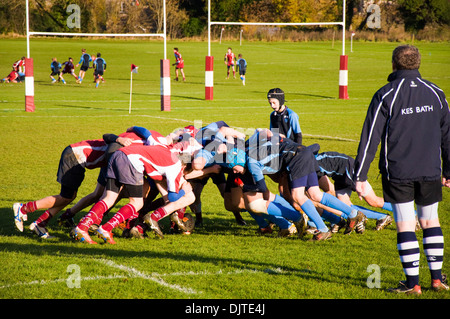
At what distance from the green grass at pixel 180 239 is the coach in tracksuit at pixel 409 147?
553 mm

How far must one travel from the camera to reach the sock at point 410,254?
5.77 metres

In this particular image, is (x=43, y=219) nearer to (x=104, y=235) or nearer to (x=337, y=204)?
(x=104, y=235)

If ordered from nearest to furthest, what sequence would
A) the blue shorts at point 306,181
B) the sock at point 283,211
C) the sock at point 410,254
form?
the sock at point 410,254, the blue shorts at point 306,181, the sock at point 283,211

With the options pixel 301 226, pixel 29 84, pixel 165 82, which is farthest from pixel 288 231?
pixel 29 84

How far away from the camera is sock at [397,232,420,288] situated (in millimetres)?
5766

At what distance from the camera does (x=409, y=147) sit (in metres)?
5.66

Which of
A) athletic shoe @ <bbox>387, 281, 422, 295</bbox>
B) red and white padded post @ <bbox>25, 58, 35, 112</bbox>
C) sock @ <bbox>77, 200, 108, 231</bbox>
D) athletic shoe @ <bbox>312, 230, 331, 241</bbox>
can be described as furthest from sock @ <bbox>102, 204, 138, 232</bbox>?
red and white padded post @ <bbox>25, 58, 35, 112</bbox>

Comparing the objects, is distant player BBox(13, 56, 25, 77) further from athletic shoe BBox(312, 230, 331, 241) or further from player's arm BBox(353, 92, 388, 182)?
player's arm BBox(353, 92, 388, 182)

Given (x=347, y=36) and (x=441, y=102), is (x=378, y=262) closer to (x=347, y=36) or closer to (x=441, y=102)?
(x=441, y=102)

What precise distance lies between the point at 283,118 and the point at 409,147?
13.7 ft

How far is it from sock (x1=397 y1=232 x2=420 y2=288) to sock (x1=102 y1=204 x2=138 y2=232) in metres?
3.47

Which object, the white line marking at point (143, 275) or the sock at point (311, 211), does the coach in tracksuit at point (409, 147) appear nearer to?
the white line marking at point (143, 275)

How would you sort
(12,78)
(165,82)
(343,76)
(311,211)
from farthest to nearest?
(12,78) < (343,76) < (165,82) < (311,211)

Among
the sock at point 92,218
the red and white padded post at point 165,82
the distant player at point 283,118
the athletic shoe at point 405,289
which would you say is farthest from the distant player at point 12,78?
the athletic shoe at point 405,289
